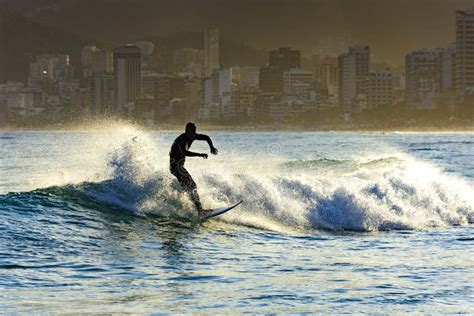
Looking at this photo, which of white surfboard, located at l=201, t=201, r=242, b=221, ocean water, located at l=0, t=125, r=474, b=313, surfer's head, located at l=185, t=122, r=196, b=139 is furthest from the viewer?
white surfboard, located at l=201, t=201, r=242, b=221

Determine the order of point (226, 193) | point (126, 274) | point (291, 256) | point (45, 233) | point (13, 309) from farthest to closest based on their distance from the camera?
point (226, 193), point (45, 233), point (291, 256), point (126, 274), point (13, 309)

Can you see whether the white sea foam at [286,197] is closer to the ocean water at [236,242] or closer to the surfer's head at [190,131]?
the ocean water at [236,242]

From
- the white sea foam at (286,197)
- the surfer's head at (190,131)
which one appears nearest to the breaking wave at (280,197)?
the white sea foam at (286,197)

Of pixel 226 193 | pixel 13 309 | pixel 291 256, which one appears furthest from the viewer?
pixel 226 193

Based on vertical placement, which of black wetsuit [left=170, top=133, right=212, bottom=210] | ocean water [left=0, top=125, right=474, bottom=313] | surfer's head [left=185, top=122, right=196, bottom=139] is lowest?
ocean water [left=0, top=125, right=474, bottom=313]

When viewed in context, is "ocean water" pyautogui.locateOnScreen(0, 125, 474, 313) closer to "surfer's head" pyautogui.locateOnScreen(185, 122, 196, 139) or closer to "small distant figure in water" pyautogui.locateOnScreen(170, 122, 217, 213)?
"small distant figure in water" pyautogui.locateOnScreen(170, 122, 217, 213)

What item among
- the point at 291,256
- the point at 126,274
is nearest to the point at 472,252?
Result: the point at 291,256

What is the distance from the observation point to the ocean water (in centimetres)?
1173

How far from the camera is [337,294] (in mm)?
11977

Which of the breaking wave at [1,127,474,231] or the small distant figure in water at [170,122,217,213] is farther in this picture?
the breaking wave at [1,127,474,231]

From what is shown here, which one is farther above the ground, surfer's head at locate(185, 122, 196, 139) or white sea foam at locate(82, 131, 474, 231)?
surfer's head at locate(185, 122, 196, 139)

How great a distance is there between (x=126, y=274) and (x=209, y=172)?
7513 millimetres

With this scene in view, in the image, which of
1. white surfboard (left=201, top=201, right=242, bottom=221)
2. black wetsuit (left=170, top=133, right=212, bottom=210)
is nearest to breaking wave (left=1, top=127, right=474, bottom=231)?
white surfboard (left=201, top=201, right=242, bottom=221)

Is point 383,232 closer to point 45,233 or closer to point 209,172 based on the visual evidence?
point 209,172
